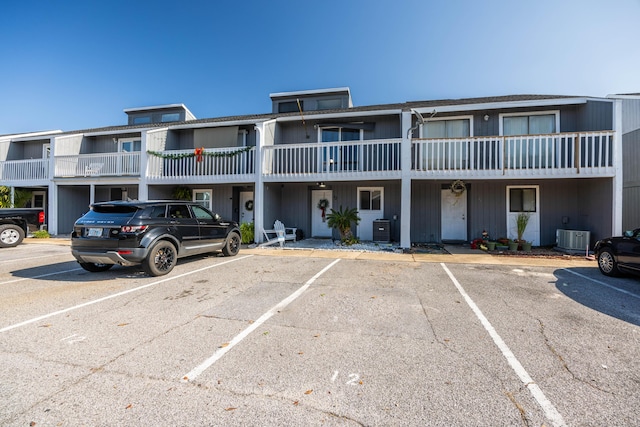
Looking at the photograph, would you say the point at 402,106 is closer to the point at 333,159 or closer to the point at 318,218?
the point at 333,159

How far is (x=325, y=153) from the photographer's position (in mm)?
11289

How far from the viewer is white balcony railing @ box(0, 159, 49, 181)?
1409cm

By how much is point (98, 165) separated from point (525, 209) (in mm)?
18961

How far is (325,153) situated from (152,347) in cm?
928

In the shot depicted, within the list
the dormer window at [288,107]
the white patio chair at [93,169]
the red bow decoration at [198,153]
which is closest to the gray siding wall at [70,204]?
the white patio chair at [93,169]

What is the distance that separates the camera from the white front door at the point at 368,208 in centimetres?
1258

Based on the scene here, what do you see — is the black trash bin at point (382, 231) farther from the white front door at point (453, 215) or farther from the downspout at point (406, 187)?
the white front door at point (453, 215)

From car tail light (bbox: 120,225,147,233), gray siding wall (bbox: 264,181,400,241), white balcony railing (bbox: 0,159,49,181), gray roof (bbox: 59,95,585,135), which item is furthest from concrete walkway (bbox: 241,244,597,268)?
white balcony railing (bbox: 0,159,49,181)

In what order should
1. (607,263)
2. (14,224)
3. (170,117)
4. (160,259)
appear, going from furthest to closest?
1. (170,117)
2. (14,224)
3. (607,263)
4. (160,259)

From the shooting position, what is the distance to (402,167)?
1002 cm

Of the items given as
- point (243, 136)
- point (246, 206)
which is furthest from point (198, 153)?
point (246, 206)

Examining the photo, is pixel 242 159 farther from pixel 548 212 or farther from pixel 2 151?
pixel 2 151

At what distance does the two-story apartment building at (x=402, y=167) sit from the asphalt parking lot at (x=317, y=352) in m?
5.15

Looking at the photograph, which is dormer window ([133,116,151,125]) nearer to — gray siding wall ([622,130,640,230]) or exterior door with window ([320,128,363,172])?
exterior door with window ([320,128,363,172])
